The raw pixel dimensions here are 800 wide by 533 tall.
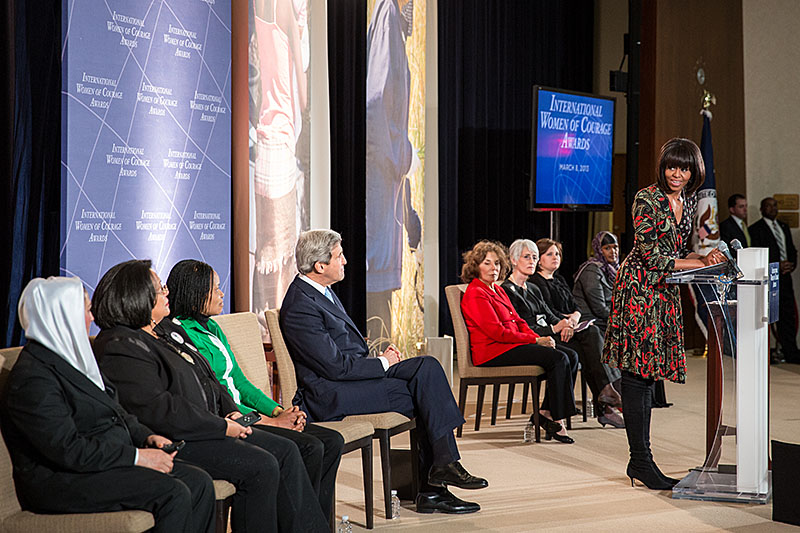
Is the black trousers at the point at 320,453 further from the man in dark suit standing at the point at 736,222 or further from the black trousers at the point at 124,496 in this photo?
the man in dark suit standing at the point at 736,222

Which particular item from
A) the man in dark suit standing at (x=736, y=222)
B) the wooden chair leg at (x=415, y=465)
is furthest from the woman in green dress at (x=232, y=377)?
the man in dark suit standing at (x=736, y=222)

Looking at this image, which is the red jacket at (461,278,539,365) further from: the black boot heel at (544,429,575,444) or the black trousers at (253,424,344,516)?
the black trousers at (253,424,344,516)

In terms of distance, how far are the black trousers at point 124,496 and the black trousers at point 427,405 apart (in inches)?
58.2

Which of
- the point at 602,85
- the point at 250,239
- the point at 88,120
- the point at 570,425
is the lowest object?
the point at 570,425

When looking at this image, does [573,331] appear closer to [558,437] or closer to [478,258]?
[558,437]

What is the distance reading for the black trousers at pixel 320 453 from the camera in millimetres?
3264

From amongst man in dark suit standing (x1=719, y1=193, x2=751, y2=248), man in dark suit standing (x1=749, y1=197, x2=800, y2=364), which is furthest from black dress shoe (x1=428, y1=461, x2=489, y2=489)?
man in dark suit standing (x1=749, y1=197, x2=800, y2=364)

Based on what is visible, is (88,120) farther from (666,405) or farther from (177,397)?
(666,405)

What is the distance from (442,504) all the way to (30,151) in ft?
7.34

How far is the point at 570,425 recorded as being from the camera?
19.1ft

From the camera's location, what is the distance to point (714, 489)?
13.6ft

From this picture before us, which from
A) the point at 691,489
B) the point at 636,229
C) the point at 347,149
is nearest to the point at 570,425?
the point at 691,489

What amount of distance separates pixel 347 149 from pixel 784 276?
473 centimetres

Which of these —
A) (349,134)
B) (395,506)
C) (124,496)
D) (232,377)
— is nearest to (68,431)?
(124,496)
